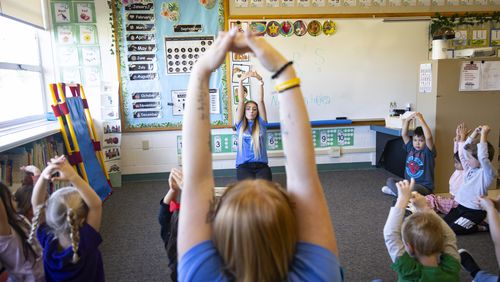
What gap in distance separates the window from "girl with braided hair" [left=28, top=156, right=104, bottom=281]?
8.13 ft

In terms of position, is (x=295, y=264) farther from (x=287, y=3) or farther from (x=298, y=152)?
(x=287, y=3)

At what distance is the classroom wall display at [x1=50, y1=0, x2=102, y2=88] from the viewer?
13.8 feet

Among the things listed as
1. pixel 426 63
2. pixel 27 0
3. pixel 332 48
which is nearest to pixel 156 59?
pixel 27 0

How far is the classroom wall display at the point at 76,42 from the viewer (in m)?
4.22

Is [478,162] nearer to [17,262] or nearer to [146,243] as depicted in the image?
[146,243]

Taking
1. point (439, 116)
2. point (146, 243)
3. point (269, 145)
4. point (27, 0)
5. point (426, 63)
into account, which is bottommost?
point (146, 243)

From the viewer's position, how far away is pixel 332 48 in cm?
455

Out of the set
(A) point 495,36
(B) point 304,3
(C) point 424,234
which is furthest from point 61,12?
(A) point 495,36

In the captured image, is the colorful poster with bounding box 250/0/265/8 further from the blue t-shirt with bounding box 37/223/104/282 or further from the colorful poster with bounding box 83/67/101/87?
the blue t-shirt with bounding box 37/223/104/282

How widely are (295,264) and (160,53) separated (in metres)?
4.07

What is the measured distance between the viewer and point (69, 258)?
4.14 ft

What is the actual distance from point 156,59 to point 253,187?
3985mm

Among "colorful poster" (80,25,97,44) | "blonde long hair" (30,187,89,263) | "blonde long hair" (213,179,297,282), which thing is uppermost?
"colorful poster" (80,25,97,44)

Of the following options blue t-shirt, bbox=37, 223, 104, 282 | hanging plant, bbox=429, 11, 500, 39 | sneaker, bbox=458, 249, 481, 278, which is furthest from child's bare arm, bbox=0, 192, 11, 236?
hanging plant, bbox=429, 11, 500, 39
